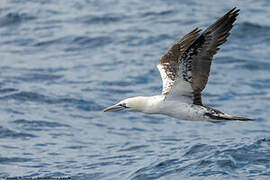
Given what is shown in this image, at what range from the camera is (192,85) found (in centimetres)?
995

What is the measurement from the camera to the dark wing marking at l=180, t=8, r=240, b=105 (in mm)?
9258

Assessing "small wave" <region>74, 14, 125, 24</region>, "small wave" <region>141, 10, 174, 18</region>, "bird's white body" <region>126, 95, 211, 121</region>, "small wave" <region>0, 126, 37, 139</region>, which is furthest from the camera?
"small wave" <region>141, 10, 174, 18</region>

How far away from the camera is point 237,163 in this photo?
34.6 ft

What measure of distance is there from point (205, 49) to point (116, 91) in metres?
5.99

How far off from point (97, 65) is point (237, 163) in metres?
6.90

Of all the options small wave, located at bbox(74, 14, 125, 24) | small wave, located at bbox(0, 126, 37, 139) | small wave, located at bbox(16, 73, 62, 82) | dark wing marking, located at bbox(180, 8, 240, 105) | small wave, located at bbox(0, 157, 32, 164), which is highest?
dark wing marking, located at bbox(180, 8, 240, 105)

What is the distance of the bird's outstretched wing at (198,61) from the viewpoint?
30.4 feet

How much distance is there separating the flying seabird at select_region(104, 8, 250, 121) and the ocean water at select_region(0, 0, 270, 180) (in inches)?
41.4

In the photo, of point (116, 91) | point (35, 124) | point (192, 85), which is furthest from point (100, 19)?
point (192, 85)

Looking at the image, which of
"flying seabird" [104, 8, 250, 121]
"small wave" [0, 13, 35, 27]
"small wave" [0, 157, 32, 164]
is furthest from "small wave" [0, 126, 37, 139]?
"small wave" [0, 13, 35, 27]

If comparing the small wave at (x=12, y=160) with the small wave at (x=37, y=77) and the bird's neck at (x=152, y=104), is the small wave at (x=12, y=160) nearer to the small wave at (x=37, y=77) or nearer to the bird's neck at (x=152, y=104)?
the bird's neck at (x=152, y=104)

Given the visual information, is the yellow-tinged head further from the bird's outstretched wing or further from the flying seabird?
the bird's outstretched wing

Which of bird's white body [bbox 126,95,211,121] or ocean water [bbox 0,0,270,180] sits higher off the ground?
bird's white body [bbox 126,95,211,121]

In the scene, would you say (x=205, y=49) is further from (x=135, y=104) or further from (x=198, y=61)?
(x=135, y=104)
